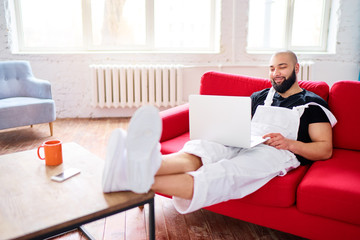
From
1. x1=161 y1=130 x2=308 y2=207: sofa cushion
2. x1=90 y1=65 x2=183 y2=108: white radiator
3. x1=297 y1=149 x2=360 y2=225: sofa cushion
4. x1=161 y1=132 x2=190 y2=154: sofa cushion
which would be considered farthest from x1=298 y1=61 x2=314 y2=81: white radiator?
x1=161 y1=130 x2=308 y2=207: sofa cushion

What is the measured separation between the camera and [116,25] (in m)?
4.29

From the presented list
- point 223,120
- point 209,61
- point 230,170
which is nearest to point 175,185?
point 230,170

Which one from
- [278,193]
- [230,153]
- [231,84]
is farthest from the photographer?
[231,84]

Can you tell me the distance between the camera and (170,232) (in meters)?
1.64

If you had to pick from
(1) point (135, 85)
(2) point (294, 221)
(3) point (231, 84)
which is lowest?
(2) point (294, 221)

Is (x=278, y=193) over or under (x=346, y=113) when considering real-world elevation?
under

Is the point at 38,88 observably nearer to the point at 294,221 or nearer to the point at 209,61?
the point at 209,61

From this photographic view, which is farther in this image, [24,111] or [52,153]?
[24,111]

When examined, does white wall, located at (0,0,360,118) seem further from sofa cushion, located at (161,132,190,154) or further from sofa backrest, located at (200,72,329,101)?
sofa cushion, located at (161,132,190,154)

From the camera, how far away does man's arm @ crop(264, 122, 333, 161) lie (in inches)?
61.4

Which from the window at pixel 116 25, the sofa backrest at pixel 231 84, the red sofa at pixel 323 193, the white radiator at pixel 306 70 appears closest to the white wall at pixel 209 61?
the white radiator at pixel 306 70

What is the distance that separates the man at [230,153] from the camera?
3.41 ft

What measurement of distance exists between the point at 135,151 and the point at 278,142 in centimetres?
80

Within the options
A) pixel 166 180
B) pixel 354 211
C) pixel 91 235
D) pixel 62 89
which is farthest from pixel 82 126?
pixel 354 211
